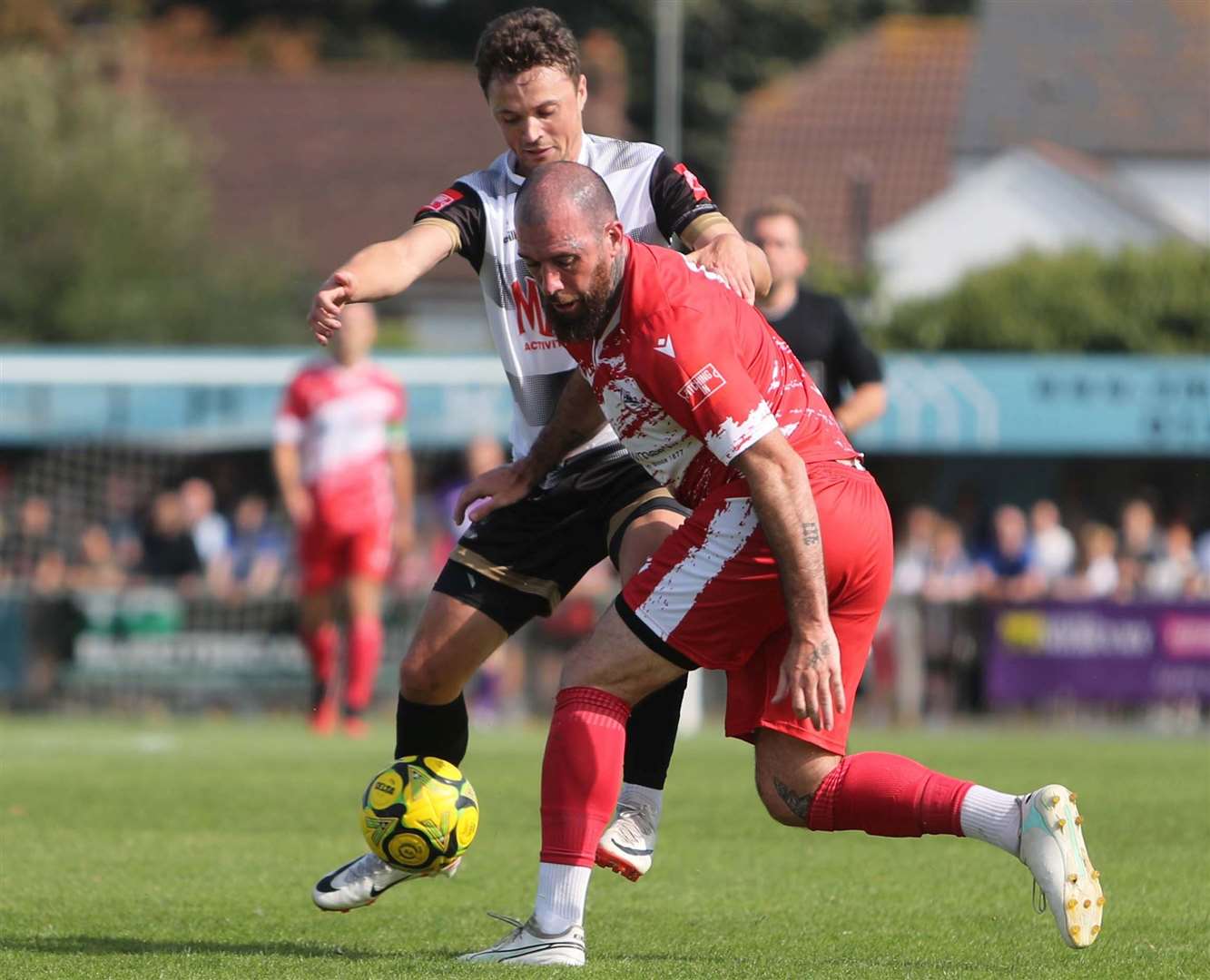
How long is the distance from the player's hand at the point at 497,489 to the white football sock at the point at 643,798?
946 millimetres

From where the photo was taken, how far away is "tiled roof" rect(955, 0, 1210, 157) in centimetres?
4903

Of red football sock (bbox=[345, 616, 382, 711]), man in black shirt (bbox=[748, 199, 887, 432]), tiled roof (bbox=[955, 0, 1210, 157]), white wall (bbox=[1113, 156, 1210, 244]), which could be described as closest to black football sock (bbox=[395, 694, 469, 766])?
man in black shirt (bbox=[748, 199, 887, 432])

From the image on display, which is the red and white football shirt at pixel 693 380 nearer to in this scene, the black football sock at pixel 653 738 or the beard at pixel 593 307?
the beard at pixel 593 307

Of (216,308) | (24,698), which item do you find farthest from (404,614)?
(216,308)

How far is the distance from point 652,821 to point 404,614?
12.6 m

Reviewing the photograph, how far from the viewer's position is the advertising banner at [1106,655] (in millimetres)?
18016

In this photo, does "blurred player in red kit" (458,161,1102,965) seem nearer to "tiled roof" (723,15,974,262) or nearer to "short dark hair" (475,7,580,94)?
"short dark hair" (475,7,580,94)

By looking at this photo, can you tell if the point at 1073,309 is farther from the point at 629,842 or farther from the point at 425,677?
the point at 629,842

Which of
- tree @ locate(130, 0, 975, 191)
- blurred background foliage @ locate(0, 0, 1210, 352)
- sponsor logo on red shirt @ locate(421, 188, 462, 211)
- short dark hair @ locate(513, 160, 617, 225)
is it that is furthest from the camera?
→ tree @ locate(130, 0, 975, 191)

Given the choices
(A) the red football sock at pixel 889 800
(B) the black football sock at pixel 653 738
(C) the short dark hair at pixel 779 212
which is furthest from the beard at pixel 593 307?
(C) the short dark hair at pixel 779 212

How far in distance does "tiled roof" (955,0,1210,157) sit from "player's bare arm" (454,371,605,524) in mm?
43767

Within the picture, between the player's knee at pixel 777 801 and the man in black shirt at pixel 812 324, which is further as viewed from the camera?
the man in black shirt at pixel 812 324

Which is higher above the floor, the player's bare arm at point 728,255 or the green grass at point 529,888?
the player's bare arm at point 728,255

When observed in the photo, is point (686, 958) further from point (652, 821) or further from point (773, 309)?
point (773, 309)
